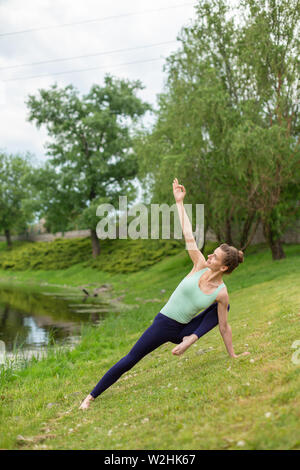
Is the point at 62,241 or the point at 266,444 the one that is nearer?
the point at 266,444

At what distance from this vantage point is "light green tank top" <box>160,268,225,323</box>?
21.1ft

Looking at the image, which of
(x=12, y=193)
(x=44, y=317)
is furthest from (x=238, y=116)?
(x=12, y=193)

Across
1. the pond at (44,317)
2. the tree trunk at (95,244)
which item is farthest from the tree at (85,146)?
the pond at (44,317)

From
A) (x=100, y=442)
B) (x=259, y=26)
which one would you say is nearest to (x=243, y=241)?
(x=259, y=26)

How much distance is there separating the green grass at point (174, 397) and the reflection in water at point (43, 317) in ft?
7.66

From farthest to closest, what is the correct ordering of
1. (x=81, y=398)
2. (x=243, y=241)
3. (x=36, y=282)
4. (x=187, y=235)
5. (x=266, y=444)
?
(x=36, y=282)
(x=243, y=241)
(x=81, y=398)
(x=187, y=235)
(x=266, y=444)

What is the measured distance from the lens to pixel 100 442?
4953 millimetres

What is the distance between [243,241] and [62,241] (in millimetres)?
35218

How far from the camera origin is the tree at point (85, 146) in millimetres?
46531

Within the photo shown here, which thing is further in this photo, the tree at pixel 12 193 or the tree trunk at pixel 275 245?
the tree at pixel 12 193

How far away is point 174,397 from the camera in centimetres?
595

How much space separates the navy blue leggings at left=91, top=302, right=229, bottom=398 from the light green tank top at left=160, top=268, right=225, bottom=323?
4.3 inches

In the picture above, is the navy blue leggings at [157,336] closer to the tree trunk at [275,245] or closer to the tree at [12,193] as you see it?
the tree trunk at [275,245]
